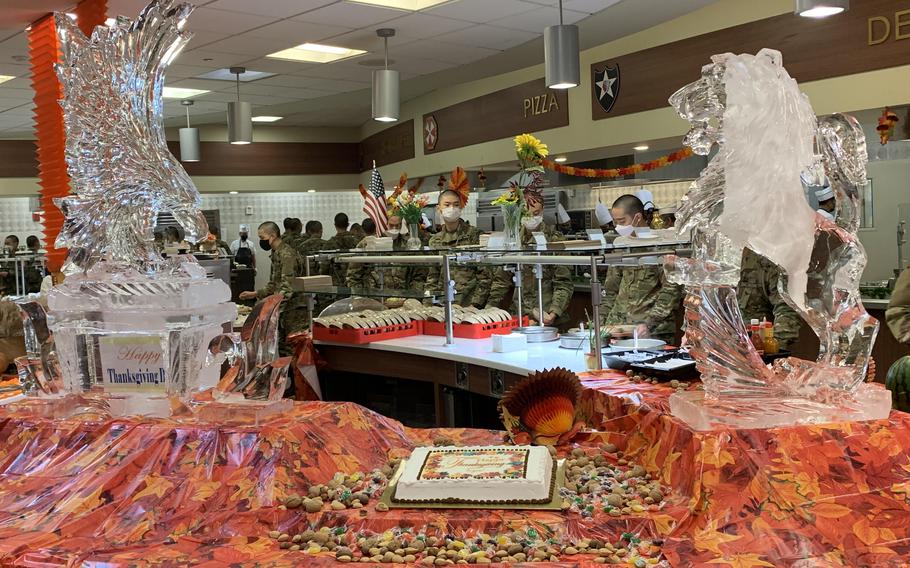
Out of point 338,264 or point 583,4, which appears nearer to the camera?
point 583,4

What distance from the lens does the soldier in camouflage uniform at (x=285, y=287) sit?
6.85m

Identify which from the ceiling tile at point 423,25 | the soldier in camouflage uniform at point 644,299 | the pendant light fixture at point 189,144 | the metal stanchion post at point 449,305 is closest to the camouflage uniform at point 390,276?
the metal stanchion post at point 449,305

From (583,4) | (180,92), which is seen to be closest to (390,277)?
(583,4)

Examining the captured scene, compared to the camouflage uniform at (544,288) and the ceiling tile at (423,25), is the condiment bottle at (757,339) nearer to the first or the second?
the camouflage uniform at (544,288)

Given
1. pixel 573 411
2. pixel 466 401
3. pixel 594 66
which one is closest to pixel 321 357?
pixel 466 401

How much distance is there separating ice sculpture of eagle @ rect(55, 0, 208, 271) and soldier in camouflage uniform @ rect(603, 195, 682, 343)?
7.55ft

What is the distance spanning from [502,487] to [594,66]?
21.3ft

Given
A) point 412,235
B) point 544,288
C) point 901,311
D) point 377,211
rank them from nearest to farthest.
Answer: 1. point 901,311
2. point 544,288
3. point 412,235
4. point 377,211

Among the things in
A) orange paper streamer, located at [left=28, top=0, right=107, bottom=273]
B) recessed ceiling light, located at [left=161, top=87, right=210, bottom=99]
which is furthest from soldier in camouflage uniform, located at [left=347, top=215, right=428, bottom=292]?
recessed ceiling light, located at [left=161, top=87, right=210, bottom=99]

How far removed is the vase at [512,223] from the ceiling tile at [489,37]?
8.17 feet

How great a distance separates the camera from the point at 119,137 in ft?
8.51

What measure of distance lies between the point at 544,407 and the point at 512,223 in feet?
8.71

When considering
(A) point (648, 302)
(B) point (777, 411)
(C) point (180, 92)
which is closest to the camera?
(B) point (777, 411)

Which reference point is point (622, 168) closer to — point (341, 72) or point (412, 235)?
point (412, 235)
